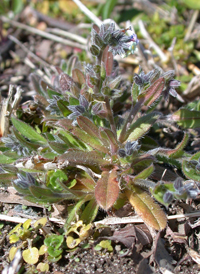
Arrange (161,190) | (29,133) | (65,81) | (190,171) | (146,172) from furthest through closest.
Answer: (65,81) → (29,133) → (190,171) → (146,172) → (161,190)

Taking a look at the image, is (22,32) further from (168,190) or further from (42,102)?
(168,190)

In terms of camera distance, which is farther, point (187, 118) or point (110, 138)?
point (187, 118)

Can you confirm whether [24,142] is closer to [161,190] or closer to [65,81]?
[65,81]

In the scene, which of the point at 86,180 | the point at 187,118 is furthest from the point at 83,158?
the point at 187,118

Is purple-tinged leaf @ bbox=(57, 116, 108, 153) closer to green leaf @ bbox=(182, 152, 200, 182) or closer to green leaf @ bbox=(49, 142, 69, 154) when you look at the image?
green leaf @ bbox=(49, 142, 69, 154)

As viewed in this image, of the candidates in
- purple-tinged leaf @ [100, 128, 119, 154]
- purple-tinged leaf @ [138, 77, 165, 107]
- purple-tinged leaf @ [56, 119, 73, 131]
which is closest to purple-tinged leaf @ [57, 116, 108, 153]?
purple-tinged leaf @ [56, 119, 73, 131]

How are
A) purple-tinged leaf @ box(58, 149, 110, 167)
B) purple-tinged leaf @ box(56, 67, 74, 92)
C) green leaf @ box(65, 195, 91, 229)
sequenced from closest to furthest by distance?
1. green leaf @ box(65, 195, 91, 229)
2. purple-tinged leaf @ box(58, 149, 110, 167)
3. purple-tinged leaf @ box(56, 67, 74, 92)
